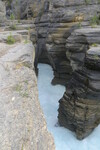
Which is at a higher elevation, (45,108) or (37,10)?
(37,10)

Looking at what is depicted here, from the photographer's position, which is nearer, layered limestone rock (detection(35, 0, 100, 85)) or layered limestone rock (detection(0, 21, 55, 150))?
layered limestone rock (detection(0, 21, 55, 150))

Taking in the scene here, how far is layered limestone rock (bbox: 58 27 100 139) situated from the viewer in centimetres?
811

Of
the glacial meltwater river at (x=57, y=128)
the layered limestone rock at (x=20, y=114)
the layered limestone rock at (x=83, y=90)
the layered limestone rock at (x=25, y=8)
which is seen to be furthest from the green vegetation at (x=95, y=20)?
the layered limestone rock at (x=20, y=114)

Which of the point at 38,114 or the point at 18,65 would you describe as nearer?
the point at 38,114

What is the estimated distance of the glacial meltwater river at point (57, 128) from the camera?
940cm

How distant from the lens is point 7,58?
5.16 meters

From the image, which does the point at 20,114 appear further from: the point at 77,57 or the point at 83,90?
the point at 77,57

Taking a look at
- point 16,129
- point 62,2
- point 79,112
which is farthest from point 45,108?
point 16,129

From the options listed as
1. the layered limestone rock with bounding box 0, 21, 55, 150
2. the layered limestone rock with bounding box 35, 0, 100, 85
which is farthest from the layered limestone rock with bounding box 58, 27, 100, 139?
the layered limestone rock with bounding box 0, 21, 55, 150

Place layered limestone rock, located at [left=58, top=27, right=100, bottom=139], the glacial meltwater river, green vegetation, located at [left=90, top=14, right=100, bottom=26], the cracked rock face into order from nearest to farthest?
1. layered limestone rock, located at [left=58, top=27, right=100, bottom=139]
2. the cracked rock face
3. the glacial meltwater river
4. green vegetation, located at [left=90, top=14, right=100, bottom=26]

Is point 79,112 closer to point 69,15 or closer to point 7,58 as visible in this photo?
point 7,58

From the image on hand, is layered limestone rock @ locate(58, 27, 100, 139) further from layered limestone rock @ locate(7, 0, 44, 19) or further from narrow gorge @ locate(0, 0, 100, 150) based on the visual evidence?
layered limestone rock @ locate(7, 0, 44, 19)

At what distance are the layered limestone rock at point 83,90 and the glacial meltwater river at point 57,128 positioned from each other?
0.38 meters

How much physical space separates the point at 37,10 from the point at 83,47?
10.8 metres
